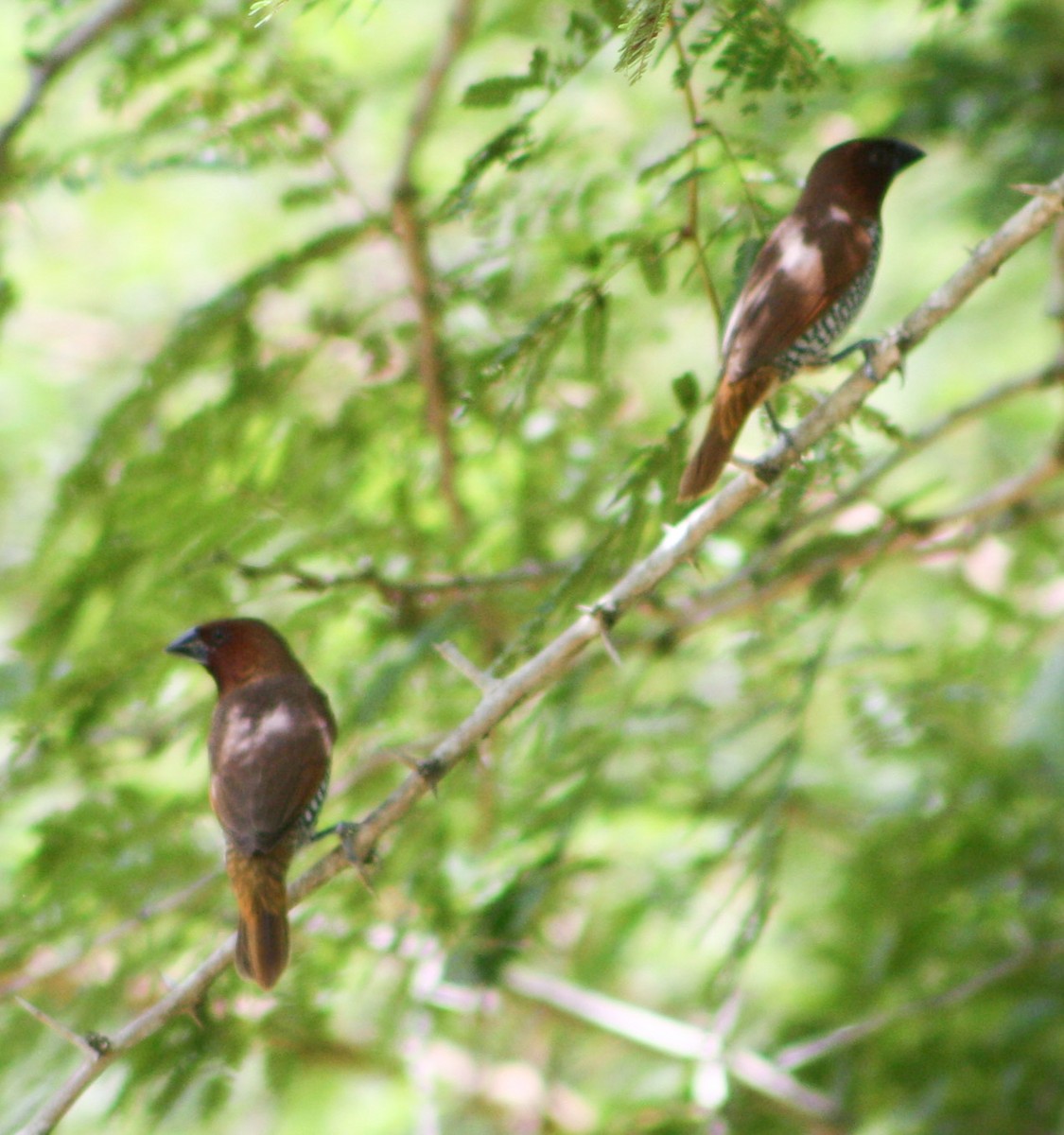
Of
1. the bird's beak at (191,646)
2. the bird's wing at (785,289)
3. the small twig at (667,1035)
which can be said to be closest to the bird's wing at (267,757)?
the bird's beak at (191,646)

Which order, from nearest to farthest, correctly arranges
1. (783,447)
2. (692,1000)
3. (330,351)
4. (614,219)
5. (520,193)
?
1. (783,447)
2. (520,193)
3. (614,219)
4. (330,351)
5. (692,1000)

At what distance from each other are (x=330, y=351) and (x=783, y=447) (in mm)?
2309

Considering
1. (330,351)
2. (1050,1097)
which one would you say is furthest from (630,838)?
(330,351)

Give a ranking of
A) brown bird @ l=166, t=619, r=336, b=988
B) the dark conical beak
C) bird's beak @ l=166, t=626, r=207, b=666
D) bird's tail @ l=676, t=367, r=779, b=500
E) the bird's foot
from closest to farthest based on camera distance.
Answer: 1. the bird's foot
2. bird's tail @ l=676, t=367, r=779, b=500
3. brown bird @ l=166, t=619, r=336, b=988
4. the dark conical beak
5. bird's beak @ l=166, t=626, r=207, b=666

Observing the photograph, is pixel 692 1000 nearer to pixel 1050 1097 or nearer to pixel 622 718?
pixel 1050 1097

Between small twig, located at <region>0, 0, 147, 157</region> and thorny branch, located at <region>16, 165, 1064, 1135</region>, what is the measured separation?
2.32 meters

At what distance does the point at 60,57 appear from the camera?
413cm

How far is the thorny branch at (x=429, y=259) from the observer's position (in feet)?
14.1

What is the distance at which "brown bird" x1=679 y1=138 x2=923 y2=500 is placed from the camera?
10.4 ft

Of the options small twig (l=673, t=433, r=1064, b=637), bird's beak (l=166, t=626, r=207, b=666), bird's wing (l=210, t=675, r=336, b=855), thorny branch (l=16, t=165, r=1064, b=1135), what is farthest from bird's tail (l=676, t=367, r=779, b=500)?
bird's beak (l=166, t=626, r=207, b=666)

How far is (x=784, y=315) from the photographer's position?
321cm

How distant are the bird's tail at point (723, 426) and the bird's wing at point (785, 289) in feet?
0.12

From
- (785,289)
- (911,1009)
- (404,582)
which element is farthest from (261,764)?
(911,1009)

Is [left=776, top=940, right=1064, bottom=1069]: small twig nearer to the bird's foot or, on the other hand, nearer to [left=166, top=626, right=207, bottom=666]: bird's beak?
the bird's foot
